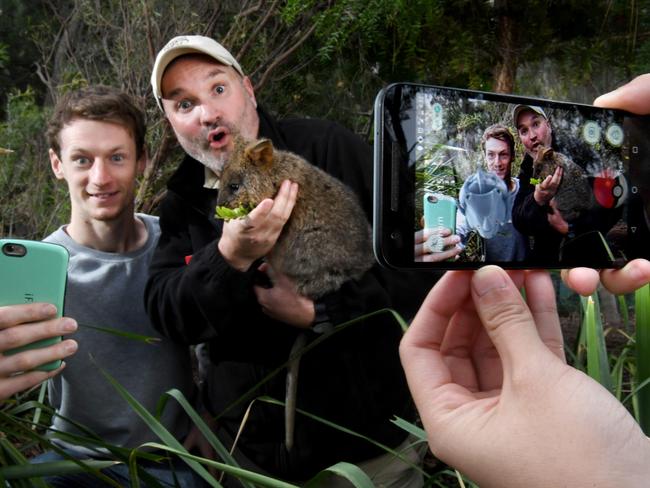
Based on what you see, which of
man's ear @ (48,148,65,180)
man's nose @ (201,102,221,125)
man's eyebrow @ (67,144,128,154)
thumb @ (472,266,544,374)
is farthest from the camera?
man's ear @ (48,148,65,180)

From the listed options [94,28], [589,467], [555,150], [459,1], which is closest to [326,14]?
[459,1]

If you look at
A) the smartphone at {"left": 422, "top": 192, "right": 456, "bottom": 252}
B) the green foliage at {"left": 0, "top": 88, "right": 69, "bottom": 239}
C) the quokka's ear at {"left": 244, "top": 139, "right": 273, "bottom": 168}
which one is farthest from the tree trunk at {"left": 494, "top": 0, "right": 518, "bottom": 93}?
the green foliage at {"left": 0, "top": 88, "right": 69, "bottom": 239}

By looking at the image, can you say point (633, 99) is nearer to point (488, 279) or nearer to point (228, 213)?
point (488, 279)

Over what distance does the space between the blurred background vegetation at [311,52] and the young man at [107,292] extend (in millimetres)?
906

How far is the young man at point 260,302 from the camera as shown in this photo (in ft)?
5.22

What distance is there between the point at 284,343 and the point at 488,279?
94 cm

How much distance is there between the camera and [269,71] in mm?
3211

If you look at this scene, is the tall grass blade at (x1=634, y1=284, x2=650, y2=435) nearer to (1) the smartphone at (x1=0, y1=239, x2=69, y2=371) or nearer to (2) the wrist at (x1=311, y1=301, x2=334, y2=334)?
(2) the wrist at (x1=311, y1=301, x2=334, y2=334)

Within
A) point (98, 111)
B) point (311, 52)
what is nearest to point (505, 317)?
point (98, 111)

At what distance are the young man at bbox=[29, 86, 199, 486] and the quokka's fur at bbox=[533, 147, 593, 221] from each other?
1.39 meters

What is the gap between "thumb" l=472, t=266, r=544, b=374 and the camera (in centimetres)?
90

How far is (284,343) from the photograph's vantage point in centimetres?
179

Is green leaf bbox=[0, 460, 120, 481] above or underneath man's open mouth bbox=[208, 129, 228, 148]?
underneath

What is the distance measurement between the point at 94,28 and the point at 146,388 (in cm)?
260
